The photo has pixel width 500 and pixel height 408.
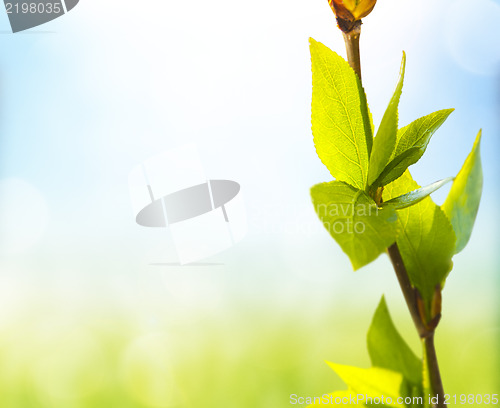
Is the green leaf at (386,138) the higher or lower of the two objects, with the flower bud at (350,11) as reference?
lower

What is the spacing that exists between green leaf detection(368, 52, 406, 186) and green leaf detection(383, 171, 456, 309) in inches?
1.1

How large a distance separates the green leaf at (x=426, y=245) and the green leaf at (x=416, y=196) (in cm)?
2

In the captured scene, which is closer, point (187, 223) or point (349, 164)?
point (349, 164)

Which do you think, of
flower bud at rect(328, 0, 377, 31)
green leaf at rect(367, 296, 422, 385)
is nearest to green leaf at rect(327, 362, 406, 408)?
green leaf at rect(367, 296, 422, 385)

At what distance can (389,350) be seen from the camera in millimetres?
240

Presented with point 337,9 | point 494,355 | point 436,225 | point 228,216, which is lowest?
point 494,355

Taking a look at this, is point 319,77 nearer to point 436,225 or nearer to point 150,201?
point 436,225

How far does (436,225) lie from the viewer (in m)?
0.21

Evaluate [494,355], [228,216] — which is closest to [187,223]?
[228,216]

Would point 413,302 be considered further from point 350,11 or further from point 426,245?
point 350,11

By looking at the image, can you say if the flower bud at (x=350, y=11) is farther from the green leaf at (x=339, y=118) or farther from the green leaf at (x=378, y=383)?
the green leaf at (x=378, y=383)

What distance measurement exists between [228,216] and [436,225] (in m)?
0.92

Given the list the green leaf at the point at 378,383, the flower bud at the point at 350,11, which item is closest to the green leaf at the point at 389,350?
the green leaf at the point at 378,383

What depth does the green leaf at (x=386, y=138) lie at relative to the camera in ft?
0.63
